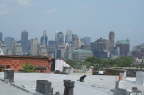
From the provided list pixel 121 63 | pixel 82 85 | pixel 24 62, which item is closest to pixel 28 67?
pixel 24 62

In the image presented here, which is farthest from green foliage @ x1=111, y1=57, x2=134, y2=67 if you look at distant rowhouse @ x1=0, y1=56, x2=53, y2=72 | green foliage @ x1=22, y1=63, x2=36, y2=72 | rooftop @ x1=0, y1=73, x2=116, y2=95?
rooftop @ x1=0, y1=73, x2=116, y2=95

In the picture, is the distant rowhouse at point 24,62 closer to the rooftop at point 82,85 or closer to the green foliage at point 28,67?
the green foliage at point 28,67

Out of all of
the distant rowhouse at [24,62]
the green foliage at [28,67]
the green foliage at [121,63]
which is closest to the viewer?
the green foliage at [28,67]

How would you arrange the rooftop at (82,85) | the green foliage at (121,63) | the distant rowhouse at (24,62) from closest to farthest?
the rooftop at (82,85) < the distant rowhouse at (24,62) < the green foliage at (121,63)

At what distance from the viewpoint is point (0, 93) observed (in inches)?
883

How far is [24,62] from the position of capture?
262 feet

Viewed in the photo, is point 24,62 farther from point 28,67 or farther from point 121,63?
point 121,63

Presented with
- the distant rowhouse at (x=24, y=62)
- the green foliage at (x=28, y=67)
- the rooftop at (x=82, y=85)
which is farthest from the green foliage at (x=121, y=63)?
the rooftop at (x=82, y=85)

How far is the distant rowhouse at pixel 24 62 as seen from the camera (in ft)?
257

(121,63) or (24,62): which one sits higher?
(24,62)

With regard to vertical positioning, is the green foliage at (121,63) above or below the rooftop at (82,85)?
above

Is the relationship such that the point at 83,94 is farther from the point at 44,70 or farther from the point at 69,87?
the point at 44,70

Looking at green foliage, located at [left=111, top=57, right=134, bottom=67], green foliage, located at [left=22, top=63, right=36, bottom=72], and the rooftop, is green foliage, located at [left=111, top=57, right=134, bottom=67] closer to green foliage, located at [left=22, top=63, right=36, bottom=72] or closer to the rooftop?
green foliage, located at [left=22, top=63, right=36, bottom=72]

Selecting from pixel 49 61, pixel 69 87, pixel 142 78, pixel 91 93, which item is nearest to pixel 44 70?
pixel 49 61
